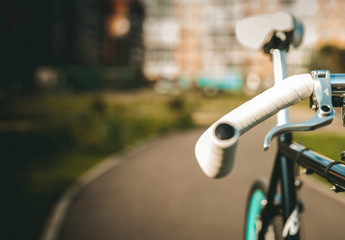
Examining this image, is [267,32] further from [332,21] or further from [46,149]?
[332,21]

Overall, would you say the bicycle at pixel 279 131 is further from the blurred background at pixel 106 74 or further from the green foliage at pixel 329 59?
the green foliage at pixel 329 59

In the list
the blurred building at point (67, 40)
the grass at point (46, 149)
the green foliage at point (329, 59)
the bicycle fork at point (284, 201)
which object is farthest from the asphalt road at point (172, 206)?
the green foliage at point (329, 59)

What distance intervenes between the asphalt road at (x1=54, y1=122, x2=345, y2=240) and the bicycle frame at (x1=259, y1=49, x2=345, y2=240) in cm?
155

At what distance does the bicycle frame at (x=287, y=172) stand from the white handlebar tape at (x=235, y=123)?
1.24ft

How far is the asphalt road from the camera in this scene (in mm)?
3910

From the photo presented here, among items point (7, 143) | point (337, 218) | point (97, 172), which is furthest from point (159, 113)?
point (337, 218)

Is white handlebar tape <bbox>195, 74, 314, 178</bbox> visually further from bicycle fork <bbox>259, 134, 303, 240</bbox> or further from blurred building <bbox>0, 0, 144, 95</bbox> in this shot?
blurred building <bbox>0, 0, 144, 95</bbox>

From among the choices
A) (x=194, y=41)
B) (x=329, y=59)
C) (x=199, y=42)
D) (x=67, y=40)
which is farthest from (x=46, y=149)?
(x=199, y=42)

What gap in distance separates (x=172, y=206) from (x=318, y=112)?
162 inches

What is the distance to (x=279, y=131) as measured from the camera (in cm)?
87

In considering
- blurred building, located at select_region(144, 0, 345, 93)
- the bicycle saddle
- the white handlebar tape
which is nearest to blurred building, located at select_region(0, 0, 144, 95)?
blurred building, located at select_region(144, 0, 345, 93)

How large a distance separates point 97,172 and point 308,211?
3848 millimetres

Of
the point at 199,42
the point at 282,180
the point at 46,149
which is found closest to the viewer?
the point at 282,180

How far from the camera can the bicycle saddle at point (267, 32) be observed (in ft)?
4.61
